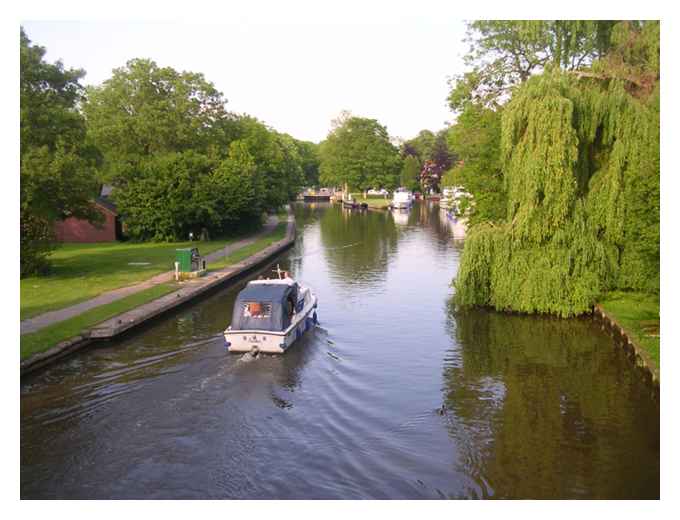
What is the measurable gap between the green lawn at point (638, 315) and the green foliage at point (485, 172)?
6.69 meters

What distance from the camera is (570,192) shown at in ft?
81.8

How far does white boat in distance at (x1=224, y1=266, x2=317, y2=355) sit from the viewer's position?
21.4 meters

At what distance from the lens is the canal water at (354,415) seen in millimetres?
13047

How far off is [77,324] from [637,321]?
19.8 metres

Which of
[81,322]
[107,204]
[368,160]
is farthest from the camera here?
[368,160]

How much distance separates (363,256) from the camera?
154ft

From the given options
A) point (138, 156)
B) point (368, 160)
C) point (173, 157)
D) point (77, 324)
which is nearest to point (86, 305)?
point (77, 324)

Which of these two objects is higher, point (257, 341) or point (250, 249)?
point (250, 249)

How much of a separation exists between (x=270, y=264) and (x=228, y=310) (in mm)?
15346

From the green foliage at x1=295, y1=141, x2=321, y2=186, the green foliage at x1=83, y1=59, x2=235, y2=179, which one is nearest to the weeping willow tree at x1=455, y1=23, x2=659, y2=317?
the green foliage at x1=83, y1=59, x2=235, y2=179

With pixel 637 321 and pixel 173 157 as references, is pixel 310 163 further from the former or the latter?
pixel 637 321

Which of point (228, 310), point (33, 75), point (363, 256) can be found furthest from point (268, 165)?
point (228, 310)

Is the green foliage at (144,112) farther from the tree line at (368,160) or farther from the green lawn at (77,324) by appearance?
the tree line at (368,160)

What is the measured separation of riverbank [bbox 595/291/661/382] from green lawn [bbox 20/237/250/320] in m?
21.3
